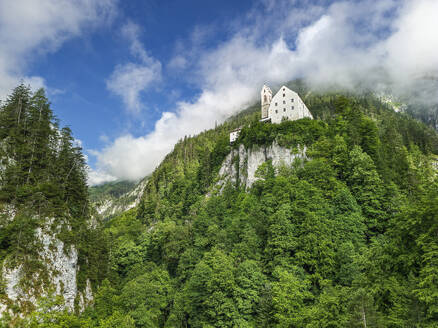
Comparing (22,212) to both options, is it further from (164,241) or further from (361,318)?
(361,318)

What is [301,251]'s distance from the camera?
119 ft

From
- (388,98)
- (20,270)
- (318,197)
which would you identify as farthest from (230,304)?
(388,98)

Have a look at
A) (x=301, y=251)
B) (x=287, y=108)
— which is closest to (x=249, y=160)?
(x=287, y=108)

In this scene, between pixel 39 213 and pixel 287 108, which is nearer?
pixel 39 213

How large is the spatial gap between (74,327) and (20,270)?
1066cm

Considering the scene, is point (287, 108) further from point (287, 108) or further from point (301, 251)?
point (301, 251)

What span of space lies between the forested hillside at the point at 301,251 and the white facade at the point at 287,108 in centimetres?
610

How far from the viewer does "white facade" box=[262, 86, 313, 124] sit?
6662cm

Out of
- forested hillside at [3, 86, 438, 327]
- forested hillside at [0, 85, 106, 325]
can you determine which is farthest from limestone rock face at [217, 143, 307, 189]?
forested hillside at [0, 85, 106, 325]

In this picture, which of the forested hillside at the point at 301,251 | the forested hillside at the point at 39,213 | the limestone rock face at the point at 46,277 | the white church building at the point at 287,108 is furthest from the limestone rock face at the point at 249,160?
the limestone rock face at the point at 46,277

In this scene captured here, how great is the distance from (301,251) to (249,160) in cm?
3143

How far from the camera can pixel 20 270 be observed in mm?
33312

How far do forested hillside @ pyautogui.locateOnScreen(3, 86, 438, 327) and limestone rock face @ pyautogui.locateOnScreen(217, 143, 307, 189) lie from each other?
1.62 m

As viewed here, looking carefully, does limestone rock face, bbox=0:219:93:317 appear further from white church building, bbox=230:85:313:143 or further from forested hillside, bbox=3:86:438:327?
white church building, bbox=230:85:313:143
